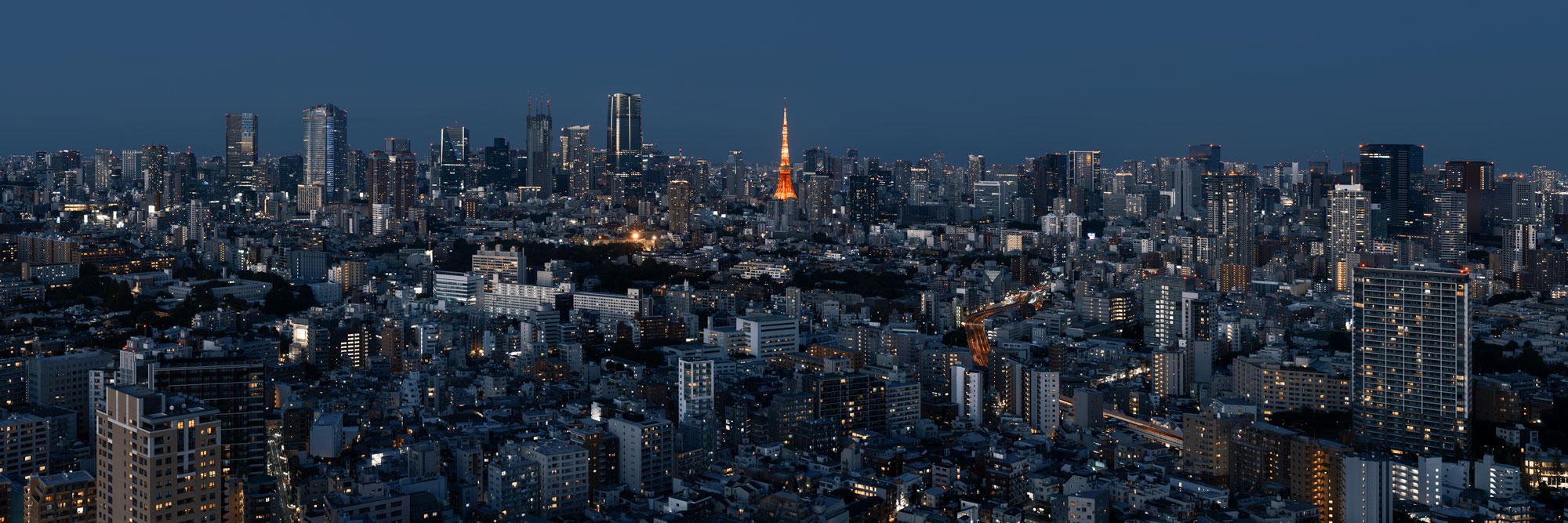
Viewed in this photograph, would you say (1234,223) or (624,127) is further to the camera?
(624,127)

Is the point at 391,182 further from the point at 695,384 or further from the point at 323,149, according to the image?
the point at 695,384

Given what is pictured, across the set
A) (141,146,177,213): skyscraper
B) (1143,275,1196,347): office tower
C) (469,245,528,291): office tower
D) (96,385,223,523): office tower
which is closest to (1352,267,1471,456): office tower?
(1143,275,1196,347): office tower

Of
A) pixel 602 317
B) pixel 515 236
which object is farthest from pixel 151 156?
pixel 602 317

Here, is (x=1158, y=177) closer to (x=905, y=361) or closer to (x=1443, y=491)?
(x=905, y=361)

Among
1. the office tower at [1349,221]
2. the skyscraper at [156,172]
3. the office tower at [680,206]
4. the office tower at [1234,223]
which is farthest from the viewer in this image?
the skyscraper at [156,172]

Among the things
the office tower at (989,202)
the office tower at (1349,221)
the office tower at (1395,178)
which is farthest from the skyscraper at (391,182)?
the office tower at (1395,178)

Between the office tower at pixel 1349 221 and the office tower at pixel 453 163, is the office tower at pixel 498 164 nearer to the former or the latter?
the office tower at pixel 453 163

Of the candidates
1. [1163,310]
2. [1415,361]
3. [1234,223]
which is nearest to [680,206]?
[1234,223]
